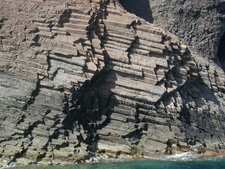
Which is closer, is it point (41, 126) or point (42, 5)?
point (41, 126)

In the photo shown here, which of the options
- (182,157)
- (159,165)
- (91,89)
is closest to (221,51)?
(182,157)

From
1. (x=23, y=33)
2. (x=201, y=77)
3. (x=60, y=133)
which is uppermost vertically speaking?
(x=23, y=33)

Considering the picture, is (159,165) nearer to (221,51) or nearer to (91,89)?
(91,89)

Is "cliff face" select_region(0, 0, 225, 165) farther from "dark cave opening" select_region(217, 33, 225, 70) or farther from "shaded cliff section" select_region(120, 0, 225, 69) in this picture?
"dark cave opening" select_region(217, 33, 225, 70)

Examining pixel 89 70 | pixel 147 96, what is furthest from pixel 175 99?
pixel 89 70

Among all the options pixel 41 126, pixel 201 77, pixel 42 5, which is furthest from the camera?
pixel 201 77

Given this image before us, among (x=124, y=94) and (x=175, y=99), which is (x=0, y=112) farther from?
(x=175, y=99)

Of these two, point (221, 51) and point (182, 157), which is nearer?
point (182, 157)
